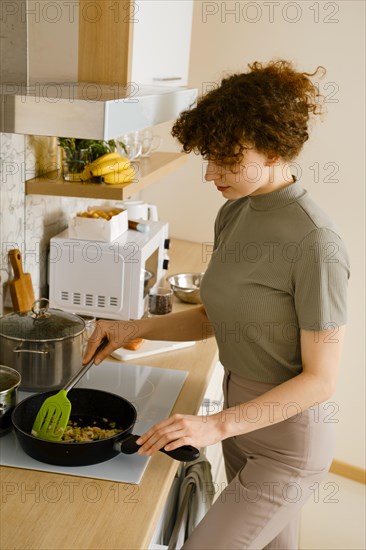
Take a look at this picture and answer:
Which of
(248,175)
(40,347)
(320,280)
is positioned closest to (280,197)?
Result: (248,175)

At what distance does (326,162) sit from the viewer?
3.00 metres

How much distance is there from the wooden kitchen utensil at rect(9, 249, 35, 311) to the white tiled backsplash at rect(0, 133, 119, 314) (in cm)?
2

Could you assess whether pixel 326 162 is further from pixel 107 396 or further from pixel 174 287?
pixel 107 396

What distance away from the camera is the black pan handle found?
1.33 meters

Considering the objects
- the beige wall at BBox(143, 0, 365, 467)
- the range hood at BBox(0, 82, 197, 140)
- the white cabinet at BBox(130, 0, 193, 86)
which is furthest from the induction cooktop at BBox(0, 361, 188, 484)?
the beige wall at BBox(143, 0, 365, 467)

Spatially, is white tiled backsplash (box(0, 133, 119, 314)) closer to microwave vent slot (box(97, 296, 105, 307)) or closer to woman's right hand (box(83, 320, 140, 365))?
microwave vent slot (box(97, 296, 105, 307))

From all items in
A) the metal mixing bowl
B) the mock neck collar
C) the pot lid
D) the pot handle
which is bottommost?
the metal mixing bowl

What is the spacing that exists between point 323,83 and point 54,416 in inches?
79.4

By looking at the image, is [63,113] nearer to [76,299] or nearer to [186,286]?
[76,299]

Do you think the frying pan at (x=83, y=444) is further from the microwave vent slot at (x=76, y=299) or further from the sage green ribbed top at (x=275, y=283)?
the microwave vent slot at (x=76, y=299)

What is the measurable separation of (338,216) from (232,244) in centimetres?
150

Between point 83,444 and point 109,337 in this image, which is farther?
point 109,337

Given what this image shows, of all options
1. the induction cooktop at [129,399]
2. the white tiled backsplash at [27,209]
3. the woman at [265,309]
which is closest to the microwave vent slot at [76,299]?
the white tiled backsplash at [27,209]

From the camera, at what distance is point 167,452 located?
1344mm
